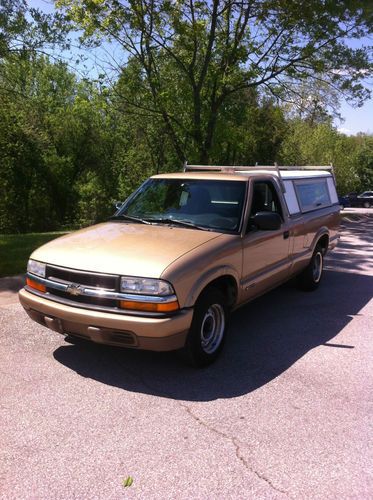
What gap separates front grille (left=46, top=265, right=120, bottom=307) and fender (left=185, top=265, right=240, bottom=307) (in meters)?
0.61

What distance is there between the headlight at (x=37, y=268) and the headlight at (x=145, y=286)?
3.08 feet

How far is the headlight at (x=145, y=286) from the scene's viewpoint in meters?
3.75

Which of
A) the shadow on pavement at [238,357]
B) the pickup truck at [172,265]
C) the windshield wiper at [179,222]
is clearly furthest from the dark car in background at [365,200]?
the windshield wiper at [179,222]

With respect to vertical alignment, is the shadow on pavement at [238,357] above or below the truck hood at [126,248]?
below

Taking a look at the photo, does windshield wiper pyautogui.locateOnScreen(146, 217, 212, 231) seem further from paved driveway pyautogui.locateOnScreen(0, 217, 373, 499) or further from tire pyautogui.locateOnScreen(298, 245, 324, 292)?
tire pyautogui.locateOnScreen(298, 245, 324, 292)

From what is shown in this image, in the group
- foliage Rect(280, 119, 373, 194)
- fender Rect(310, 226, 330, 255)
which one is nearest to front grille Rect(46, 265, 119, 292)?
fender Rect(310, 226, 330, 255)

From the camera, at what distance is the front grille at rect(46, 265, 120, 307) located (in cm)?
382

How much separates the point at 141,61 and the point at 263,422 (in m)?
13.2

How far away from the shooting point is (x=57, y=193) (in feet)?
104

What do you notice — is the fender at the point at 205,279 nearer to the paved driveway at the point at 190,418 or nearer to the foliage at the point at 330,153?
the paved driveway at the point at 190,418

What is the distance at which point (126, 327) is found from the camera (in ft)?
12.3

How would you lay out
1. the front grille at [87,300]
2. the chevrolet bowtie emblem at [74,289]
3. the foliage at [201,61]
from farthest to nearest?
the foliage at [201,61]
the chevrolet bowtie emblem at [74,289]
the front grille at [87,300]

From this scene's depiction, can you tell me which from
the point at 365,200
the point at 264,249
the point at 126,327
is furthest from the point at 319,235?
the point at 365,200

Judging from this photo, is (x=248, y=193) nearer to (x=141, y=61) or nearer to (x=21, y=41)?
(x=21, y=41)
